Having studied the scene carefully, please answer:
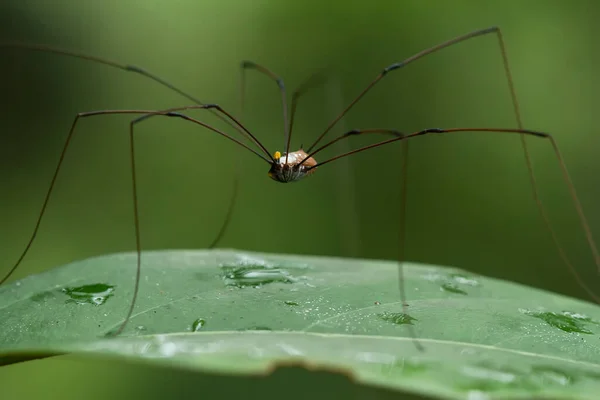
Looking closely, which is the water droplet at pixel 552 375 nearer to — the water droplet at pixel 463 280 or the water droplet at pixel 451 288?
the water droplet at pixel 451 288

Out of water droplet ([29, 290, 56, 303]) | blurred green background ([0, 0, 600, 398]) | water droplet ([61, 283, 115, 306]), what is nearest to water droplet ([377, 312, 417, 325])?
water droplet ([61, 283, 115, 306])

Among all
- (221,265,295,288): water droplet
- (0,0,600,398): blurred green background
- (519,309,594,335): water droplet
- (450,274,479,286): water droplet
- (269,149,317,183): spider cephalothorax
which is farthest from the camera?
(0,0,600,398): blurred green background

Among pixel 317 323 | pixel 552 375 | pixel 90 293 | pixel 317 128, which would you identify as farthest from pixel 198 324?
pixel 317 128

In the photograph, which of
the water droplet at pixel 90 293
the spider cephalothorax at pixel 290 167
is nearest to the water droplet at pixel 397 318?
the water droplet at pixel 90 293

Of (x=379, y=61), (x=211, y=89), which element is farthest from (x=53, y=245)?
(x=379, y=61)

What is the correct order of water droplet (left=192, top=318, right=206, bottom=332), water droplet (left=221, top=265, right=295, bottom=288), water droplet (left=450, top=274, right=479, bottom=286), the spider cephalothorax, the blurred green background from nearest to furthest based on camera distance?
water droplet (left=192, top=318, right=206, bottom=332)
water droplet (left=221, top=265, right=295, bottom=288)
water droplet (left=450, top=274, right=479, bottom=286)
the spider cephalothorax
the blurred green background

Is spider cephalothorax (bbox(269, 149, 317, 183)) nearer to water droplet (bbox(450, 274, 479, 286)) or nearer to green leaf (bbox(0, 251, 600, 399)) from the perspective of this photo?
green leaf (bbox(0, 251, 600, 399))

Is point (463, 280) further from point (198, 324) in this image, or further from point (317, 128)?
point (317, 128)
